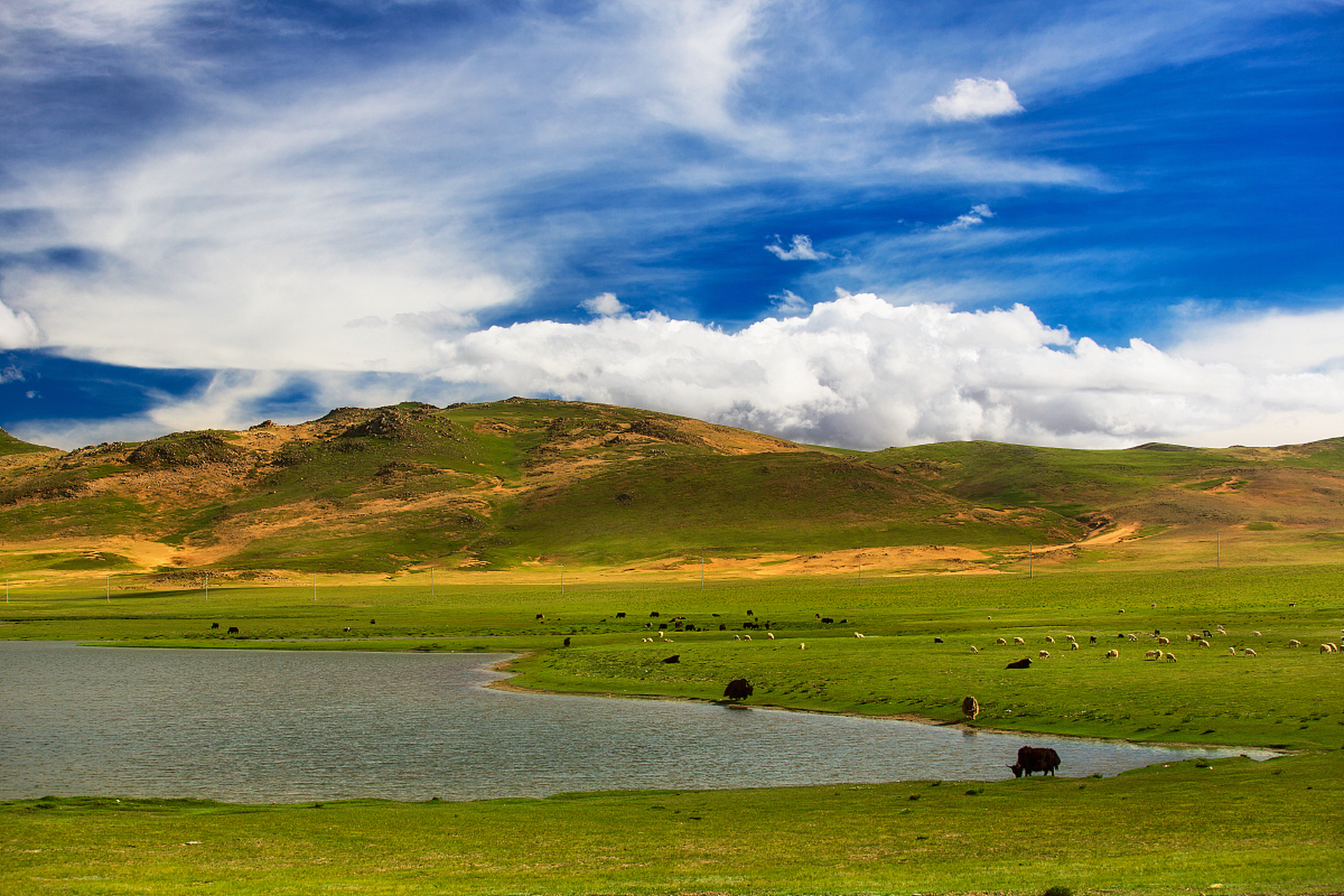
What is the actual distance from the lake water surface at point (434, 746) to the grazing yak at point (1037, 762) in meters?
0.97

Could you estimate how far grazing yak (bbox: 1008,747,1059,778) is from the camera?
26.8 m

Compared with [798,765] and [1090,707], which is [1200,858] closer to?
[798,765]

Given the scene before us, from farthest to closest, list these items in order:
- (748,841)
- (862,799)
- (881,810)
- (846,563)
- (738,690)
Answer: (846,563), (738,690), (862,799), (881,810), (748,841)

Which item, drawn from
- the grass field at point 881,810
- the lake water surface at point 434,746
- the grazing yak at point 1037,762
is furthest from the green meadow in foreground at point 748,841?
the lake water surface at point 434,746

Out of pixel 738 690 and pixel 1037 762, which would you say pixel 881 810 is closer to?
pixel 1037 762

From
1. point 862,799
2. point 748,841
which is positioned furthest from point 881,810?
point 748,841

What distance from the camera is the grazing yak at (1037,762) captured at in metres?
26.8

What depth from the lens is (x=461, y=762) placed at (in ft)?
102

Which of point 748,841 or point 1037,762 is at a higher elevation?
point 748,841

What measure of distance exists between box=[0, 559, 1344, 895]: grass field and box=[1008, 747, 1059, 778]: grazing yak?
1601 mm

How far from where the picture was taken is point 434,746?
34.2 m

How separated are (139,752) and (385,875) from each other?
73.6ft

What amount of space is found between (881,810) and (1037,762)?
24.3 feet

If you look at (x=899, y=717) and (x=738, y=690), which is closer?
(x=899, y=717)
